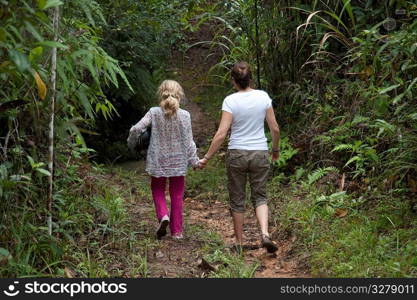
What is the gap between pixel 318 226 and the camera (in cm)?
641

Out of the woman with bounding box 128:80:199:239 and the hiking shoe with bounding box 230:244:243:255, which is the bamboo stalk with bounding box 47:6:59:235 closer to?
the woman with bounding box 128:80:199:239

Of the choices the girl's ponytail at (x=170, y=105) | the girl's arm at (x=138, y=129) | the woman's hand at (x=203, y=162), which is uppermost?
the girl's ponytail at (x=170, y=105)

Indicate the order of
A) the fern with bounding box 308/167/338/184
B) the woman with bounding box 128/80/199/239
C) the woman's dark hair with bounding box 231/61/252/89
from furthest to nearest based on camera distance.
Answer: the fern with bounding box 308/167/338/184 → the woman with bounding box 128/80/199/239 → the woman's dark hair with bounding box 231/61/252/89

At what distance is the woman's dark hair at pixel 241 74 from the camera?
6.31 m

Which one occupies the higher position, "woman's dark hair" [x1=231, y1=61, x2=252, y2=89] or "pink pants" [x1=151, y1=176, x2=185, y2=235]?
"woman's dark hair" [x1=231, y1=61, x2=252, y2=89]

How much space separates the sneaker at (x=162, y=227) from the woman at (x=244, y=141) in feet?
2.42

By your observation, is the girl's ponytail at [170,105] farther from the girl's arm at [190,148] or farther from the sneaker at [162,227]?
the sneaker at [162,227]

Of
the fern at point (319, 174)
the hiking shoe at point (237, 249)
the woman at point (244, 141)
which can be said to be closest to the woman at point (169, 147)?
the woman at point (244, 141)

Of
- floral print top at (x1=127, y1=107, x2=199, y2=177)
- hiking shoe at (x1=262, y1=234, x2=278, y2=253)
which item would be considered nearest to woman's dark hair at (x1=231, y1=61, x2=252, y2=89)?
floral print top at (x1=127, y1=107, x2=199, y2=177)

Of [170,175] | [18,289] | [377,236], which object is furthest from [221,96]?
[18,289]

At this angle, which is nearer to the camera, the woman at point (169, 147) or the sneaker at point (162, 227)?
the sneaker at point (162, 227)

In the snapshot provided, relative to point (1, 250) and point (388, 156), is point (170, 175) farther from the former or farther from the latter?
point (1, 250)

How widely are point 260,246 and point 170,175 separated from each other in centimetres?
116

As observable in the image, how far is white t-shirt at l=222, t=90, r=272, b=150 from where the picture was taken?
20.8ft
